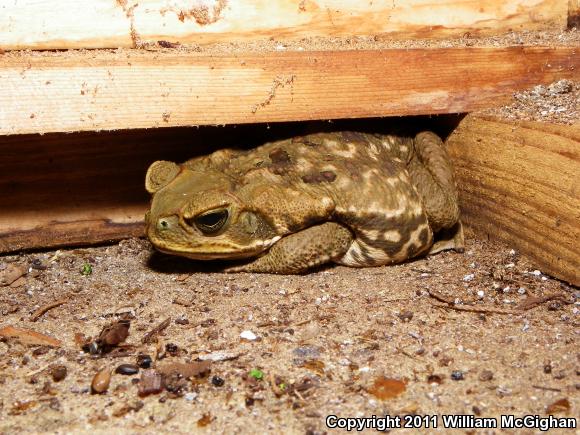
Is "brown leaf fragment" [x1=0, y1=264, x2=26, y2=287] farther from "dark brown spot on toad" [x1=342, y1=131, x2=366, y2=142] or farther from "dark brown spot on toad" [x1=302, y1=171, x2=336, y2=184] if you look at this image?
"dark brown spot on toad" [x1=342, y1=131, x2=366, y2=142]

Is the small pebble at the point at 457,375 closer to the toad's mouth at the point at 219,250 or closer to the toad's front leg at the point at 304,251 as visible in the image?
the toad's front leg at the point at 304,251

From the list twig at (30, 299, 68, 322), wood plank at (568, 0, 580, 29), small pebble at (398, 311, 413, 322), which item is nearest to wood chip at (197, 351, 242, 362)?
small pebble at (398, 311, 413, 322)

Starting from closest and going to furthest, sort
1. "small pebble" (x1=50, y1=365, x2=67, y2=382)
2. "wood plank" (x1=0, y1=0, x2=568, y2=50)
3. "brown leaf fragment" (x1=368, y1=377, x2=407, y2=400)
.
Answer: "brown leaf fragment" (x1=368, y1=377, x2=407, y2=400) < "small pebble" (x1=50, y1=365, x2=67, y2=382) < "wood plank" (x1=0, y1=0, x2=568, y2=50)

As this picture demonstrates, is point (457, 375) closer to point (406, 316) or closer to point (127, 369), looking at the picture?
point (406, 316)

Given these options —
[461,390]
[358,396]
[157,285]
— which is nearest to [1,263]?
[157,285]

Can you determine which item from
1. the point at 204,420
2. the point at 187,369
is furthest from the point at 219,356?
the point at 204,420

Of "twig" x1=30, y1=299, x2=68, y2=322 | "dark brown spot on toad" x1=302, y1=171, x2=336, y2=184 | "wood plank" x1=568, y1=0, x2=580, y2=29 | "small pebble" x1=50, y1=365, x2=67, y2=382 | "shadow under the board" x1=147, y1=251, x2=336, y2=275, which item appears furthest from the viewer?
"wood plank" x1=568, y1=0, x2=580, y2=29

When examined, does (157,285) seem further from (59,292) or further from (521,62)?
(521,62)

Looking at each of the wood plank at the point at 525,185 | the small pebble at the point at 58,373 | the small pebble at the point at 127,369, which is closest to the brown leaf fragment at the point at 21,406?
the small pebble at the point at 58,373
